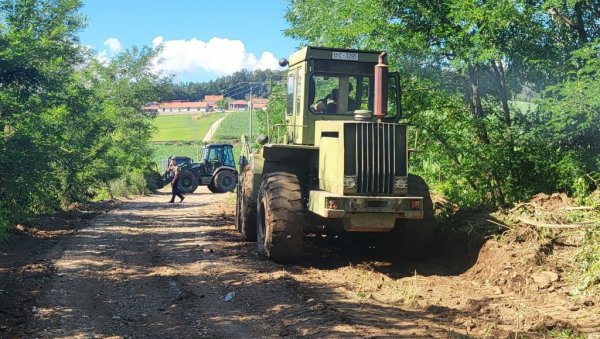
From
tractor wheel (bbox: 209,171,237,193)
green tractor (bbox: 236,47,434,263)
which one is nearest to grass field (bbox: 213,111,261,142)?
tractor wheel (bbox: 209,171,237,193)

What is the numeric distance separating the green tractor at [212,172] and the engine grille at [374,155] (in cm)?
2372

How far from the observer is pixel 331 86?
33.6 feet

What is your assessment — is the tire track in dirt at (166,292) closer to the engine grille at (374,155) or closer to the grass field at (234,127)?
the engine grille at (374,155)

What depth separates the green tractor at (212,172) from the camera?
31859 millimetres

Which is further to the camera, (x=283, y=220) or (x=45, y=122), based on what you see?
(x=45, y=122)

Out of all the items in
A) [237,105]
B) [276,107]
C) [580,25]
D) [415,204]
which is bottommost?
[415,204]

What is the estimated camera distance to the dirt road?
6.20 meters

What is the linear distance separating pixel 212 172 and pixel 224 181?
131cm

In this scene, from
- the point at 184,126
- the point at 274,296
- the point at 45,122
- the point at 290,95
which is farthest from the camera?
the point at 184,126

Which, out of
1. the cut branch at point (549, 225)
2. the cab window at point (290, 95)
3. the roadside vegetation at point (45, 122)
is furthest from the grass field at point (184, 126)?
the cut branch at point (549, 225)

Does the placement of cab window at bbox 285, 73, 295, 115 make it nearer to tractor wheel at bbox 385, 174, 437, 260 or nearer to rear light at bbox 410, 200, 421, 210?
tractor wheel at bbox 385, 174, 437, 260

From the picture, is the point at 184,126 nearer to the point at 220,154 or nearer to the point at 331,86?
the point at 220,154

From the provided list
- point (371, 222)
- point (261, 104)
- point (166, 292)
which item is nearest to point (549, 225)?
point (371, 222)

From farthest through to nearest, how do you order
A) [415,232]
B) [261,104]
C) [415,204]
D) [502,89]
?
[261,104]
[502,89]
[415,232]
[415,204]
